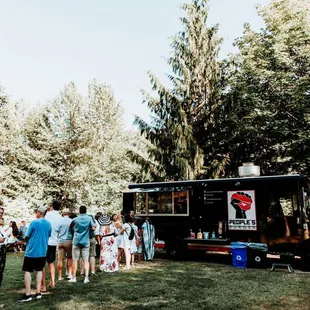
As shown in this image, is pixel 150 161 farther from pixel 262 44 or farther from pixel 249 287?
pixel 249 287

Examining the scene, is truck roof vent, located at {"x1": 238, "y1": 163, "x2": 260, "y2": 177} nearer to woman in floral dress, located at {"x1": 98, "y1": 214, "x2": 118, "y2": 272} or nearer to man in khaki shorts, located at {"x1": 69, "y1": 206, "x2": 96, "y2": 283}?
woman in floral dress, located at {"x1": 98, "y1": 214, "x2": 118, "y2": 272}

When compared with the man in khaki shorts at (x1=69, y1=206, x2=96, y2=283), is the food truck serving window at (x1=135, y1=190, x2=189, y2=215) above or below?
above

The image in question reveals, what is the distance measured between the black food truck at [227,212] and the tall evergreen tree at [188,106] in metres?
6.26

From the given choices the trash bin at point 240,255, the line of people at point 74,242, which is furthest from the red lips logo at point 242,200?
the line of people at point 74,242

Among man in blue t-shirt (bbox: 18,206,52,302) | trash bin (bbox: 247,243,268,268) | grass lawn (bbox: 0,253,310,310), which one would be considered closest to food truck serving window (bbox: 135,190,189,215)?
trash bin (bbox: 247,243,268,268)

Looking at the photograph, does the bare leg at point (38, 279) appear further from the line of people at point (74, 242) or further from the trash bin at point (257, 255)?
the trash bin at point (257, 255)

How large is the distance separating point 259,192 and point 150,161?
10.0 meters

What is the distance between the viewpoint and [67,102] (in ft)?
87.7

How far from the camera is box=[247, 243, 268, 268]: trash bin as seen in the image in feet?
33.1

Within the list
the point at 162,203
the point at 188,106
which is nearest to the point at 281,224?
the point at 162,203

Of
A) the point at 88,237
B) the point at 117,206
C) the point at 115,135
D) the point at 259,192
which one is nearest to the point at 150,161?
the point at 117,206

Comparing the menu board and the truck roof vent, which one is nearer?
the menu board

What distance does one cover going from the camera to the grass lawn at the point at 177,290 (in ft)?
20.0

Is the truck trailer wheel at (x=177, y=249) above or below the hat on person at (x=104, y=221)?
below
